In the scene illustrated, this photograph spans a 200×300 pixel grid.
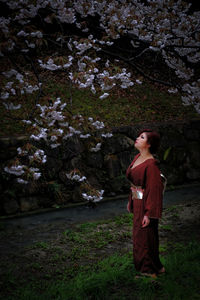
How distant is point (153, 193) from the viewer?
140 inches

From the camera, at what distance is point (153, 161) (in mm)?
3654

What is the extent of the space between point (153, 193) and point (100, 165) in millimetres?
4572

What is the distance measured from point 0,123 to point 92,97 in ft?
11.3

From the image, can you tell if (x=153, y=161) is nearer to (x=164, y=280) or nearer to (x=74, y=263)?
(x=164, y=280)

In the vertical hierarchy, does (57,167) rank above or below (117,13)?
below

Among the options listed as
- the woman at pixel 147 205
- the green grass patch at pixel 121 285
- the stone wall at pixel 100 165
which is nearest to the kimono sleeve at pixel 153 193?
the woman at pixel 147 205

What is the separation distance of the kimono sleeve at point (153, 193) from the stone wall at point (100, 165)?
334 cm

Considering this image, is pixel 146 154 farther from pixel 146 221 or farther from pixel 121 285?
pixel 121 285

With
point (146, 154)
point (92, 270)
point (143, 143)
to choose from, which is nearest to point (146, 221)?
point (146, 154)

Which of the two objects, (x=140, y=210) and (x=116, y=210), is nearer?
(x=140, y=210)

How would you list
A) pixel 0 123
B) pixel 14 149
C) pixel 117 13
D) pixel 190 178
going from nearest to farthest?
pixel 117 13
pixel 14 149
pixel 0 123
pixel 190 178

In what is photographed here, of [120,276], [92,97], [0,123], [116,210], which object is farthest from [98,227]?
[92,97]

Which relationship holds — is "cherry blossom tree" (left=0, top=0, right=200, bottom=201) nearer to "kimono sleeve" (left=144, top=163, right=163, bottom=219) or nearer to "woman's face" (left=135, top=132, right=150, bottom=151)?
"woman's face" (left=135, top=132, right=150, bottom=151)

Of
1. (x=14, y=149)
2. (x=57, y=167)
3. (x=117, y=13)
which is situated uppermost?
(x=117, y=13)
